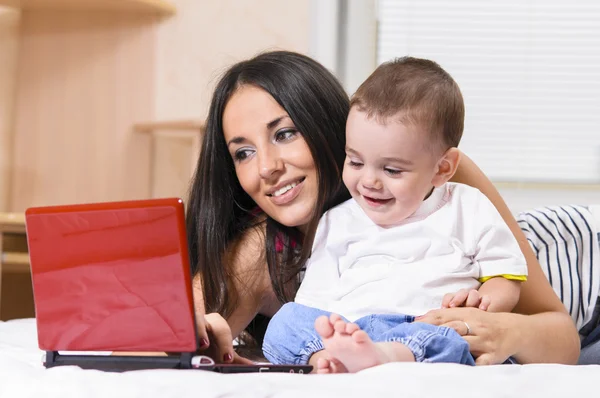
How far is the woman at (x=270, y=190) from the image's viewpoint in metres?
1.54

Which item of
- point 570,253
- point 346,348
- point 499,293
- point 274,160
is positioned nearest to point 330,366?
point 346,348

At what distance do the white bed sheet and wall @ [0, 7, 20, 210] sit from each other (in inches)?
91.8

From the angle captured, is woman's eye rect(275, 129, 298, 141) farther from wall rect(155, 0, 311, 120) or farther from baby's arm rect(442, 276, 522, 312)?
wall rect(155, 0, 311, 120)

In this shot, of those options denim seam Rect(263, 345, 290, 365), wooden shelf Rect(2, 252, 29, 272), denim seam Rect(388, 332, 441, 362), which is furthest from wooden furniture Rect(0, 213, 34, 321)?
denim seam Rect(388, 332, 441, 362)

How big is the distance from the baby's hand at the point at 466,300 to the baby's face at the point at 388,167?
0.49 ft

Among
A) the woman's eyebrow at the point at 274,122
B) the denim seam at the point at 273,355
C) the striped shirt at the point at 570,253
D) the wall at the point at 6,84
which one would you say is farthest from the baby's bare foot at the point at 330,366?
the wall at the point at 6,84

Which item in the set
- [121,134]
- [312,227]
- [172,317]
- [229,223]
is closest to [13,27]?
[121,134]

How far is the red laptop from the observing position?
942 mm

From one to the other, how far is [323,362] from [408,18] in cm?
241

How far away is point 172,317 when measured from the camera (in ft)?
3.20

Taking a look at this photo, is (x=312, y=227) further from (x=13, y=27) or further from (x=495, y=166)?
(x=13, y=27)

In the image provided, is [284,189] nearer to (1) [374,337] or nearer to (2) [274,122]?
(2) [274,122]

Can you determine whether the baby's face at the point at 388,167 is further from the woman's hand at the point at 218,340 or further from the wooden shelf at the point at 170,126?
the wooden shelf at the point at 170,126

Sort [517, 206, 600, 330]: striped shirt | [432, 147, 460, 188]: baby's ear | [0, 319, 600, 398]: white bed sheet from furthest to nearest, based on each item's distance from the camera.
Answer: [517, 206, 600, 330]: striped shirt
[432, 147, 460, 188]: baby's ear
[0, 319, 600, 398]: white bed sheet
